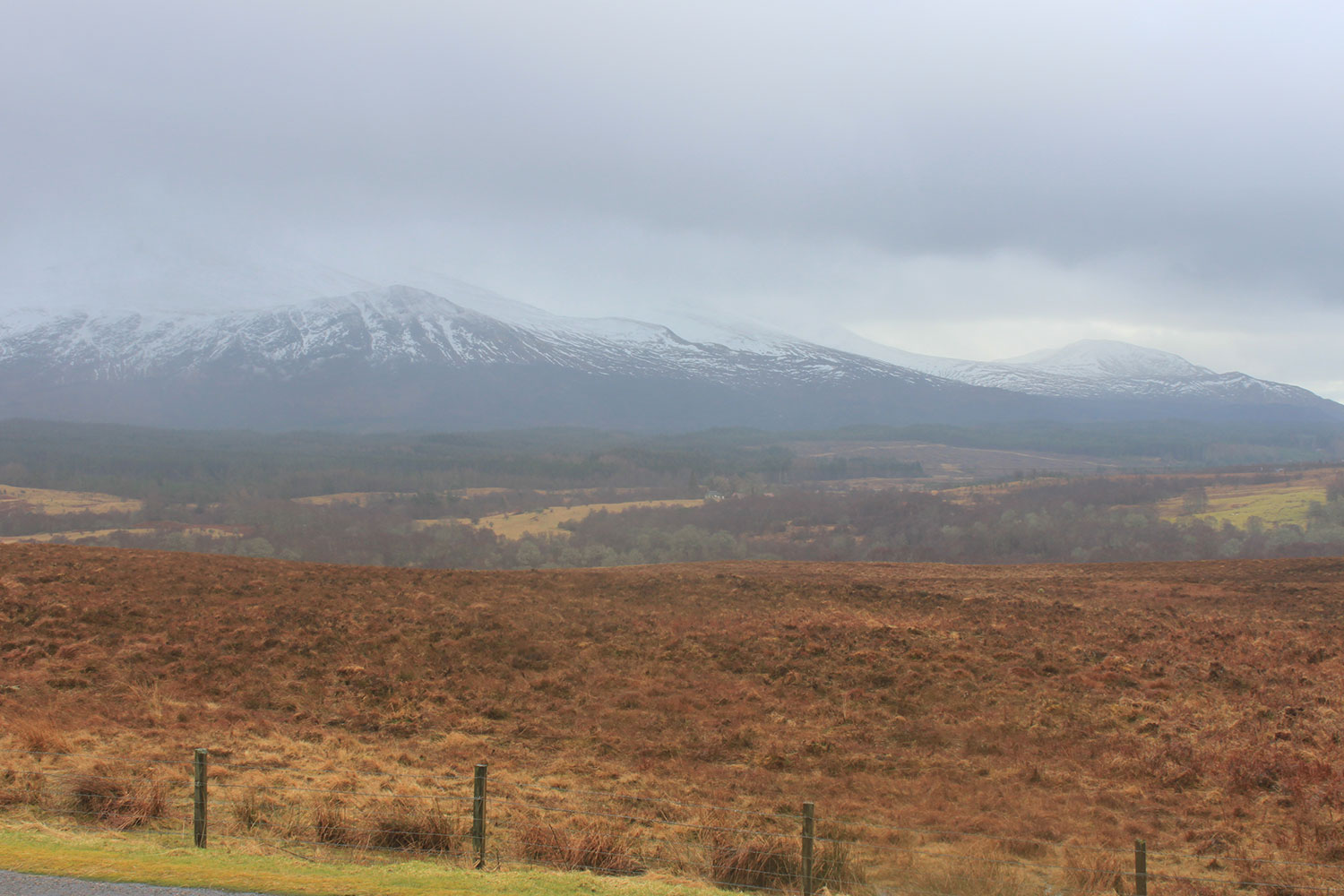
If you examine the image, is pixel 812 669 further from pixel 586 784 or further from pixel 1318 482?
pixel 1318 482

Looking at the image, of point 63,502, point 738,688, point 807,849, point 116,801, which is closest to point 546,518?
point 63,502

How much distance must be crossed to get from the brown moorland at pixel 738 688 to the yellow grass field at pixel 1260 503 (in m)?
78.6

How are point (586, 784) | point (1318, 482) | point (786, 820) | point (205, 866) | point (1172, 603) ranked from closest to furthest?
point (205, 866), point (786, 820), point (586, 784), point (1172, 603), point (1318, 482)

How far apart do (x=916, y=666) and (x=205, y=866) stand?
598 inches

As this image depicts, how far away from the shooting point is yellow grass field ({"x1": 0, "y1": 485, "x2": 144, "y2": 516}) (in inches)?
4466

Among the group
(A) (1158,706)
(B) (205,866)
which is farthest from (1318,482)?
(B) (205,866)

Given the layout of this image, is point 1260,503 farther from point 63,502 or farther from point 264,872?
point 63,502

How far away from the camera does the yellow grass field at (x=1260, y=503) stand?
314 feet

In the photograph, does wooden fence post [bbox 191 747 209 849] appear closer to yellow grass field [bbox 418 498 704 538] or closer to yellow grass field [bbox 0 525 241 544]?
yellow grass field [bbox 418 498 704 538]

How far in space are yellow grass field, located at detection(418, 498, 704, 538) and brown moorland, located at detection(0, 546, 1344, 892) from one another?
3124 inches

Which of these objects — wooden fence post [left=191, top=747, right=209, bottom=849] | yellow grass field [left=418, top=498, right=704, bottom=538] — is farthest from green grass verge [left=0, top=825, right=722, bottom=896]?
yellow grass field [left=418, top=498, right=704, bottom=538]

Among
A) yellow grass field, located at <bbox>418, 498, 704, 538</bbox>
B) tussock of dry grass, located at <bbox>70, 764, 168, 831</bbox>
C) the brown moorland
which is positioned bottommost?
yellow grass field, located at <bbox>418, 498, 704, 538</bbox>

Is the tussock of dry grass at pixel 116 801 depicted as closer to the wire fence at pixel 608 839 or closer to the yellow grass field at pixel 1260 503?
the wire fence at pixel 608 839

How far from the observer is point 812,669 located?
20.4 m
